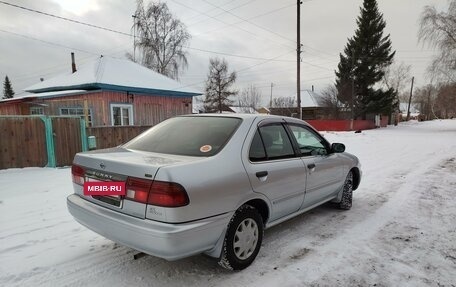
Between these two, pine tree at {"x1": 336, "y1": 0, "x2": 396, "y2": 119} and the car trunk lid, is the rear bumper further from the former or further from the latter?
pine tree at {"x1": 336, "y1": 0, "x2": 396, "y2": 119}

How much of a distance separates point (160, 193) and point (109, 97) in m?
13.4

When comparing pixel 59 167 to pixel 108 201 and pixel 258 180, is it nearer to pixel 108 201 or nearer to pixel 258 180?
pixel 108 201

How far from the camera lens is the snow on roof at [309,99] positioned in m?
48.7

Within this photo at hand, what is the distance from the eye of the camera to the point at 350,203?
17.5 feet

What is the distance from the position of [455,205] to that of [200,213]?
495cm

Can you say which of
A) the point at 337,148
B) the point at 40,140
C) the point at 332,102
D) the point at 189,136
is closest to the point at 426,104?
the point at 332,102

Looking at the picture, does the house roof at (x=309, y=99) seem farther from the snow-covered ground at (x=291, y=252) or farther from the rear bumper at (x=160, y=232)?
the rear bumper at (x=160, y=232)

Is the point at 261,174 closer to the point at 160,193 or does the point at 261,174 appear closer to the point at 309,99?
the point at 160,193

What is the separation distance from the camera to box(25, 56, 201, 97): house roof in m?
14.7

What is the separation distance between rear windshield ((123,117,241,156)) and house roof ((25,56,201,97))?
11.6 m

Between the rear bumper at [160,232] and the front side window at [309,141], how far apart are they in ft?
6.07

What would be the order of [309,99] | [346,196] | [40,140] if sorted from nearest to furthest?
[346,196] < [40,140] < [309,99]

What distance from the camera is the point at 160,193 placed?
262 centimetres

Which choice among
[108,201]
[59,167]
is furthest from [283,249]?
[59,167]
